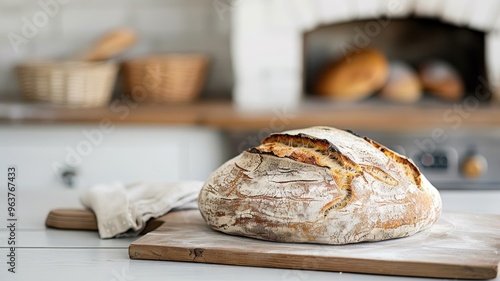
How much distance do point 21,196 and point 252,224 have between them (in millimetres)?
665

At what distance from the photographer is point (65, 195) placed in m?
1.52

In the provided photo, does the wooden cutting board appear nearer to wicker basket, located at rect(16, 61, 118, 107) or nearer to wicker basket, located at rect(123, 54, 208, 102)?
wicker basket, located at rect(16, 61, 118, 107)

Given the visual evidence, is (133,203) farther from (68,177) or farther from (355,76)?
(355,76)

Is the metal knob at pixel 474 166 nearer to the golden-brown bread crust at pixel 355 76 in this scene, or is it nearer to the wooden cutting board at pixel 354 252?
the golden-brown bread crust at pixel 355 76

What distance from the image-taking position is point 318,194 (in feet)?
3.23

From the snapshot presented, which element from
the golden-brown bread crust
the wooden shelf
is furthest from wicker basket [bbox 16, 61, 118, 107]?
the golden-brown bread crust

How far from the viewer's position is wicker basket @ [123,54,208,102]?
2846 mm

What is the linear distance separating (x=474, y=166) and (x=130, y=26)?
1.49m

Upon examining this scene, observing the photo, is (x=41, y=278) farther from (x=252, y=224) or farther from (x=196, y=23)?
(x=196, y=23)

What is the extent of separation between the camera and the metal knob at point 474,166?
2500mm

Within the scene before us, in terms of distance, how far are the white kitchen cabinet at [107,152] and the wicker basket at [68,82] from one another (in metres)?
0.22

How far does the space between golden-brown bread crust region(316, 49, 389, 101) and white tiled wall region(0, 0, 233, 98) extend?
1.48 ft

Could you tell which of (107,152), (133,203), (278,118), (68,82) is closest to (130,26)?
(68,82)

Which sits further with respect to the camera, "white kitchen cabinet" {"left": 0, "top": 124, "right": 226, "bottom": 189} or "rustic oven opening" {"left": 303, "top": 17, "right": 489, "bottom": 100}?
"rustic oven opening" {"left": 303, "top": 17, "right": 489, "bottom": 100}
